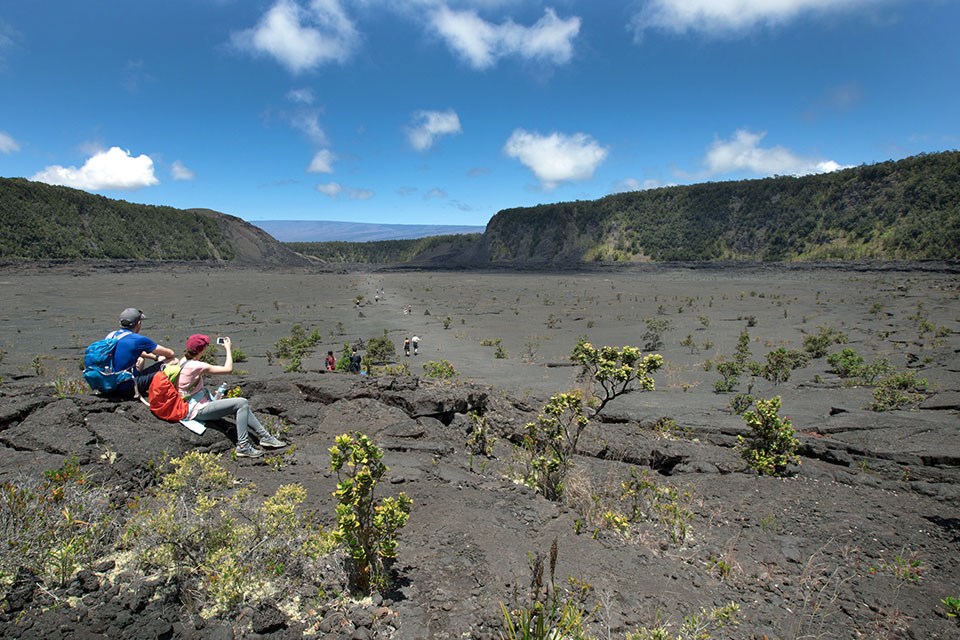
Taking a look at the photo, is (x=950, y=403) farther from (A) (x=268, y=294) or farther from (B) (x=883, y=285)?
(A) (x=268, y=294)

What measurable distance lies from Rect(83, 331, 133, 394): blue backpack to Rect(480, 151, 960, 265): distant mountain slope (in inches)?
2398

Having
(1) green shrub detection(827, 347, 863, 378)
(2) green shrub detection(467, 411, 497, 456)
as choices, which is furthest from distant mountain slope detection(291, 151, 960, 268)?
(2) green shrub detection(467, 411, 497, 456)

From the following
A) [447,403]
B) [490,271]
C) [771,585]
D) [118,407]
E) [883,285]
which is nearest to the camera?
[771,585]

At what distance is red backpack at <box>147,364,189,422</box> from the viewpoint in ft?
15.9

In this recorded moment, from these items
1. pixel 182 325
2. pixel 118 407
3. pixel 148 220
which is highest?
pixel 148 220

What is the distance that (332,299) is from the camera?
39469mm

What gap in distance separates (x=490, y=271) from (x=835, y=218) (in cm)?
4435

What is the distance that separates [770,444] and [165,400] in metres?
7.27

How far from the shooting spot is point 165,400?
4879mm

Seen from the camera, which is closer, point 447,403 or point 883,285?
point 447,403

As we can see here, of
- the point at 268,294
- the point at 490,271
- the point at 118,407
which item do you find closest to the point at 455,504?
the point at 118,407

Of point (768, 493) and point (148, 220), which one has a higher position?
point (148, 220)

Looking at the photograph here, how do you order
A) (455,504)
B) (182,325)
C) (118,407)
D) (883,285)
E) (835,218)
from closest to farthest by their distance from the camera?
(455,504)
(118,407)
(182,325)
(883,285)
(835,218)

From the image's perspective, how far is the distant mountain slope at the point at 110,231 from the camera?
56.9 m
